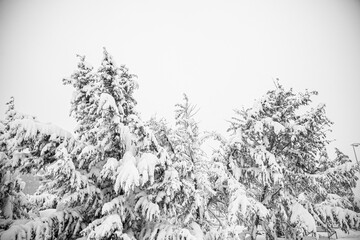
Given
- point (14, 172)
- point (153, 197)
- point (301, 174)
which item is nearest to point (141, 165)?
point (153, 197)

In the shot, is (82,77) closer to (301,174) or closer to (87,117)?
(87,117)

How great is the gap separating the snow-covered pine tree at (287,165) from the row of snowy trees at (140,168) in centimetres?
6

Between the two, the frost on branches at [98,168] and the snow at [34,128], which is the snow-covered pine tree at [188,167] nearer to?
the frost on branches at [98,168]

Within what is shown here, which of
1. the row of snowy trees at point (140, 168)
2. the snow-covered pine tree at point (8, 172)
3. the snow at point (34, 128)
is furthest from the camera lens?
the row of snowy trees at point (140, 168)

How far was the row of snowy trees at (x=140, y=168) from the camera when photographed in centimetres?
622

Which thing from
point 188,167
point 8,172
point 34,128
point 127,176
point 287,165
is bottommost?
point 127,176

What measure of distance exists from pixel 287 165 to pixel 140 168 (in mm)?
10001

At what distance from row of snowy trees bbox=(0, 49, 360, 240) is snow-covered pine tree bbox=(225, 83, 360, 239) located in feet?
0.20

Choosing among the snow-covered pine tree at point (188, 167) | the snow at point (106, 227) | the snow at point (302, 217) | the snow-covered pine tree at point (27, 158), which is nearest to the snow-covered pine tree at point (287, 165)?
the snow at point (302, 217)

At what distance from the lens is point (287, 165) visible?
41.1 ft

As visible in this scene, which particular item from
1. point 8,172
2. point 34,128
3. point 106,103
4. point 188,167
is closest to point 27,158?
point 8,172

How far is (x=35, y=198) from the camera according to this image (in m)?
8.84

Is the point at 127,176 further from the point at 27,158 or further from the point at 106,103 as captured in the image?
the point at 27,158

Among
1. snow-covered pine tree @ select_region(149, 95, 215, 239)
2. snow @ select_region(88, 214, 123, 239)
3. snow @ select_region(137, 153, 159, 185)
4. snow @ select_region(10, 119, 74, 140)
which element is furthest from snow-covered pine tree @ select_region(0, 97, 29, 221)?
snow-covered pine tree @ select_region(149, 95, 215, 239)
